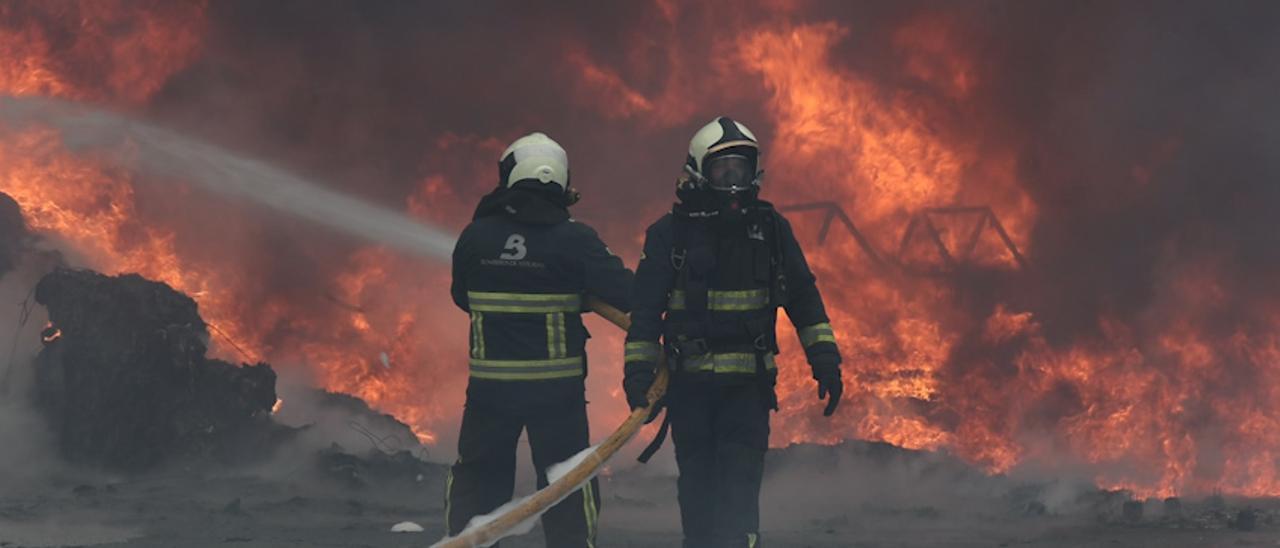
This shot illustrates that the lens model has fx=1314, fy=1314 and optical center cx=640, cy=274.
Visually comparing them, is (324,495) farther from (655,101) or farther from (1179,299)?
(1179,299)

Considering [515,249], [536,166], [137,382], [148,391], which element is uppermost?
[137,382]

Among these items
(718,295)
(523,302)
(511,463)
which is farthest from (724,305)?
(511,463)

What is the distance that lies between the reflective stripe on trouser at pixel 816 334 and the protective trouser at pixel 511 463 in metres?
1.45

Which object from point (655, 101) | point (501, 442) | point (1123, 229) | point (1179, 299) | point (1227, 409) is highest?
point (655, 101)

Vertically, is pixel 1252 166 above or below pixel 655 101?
below

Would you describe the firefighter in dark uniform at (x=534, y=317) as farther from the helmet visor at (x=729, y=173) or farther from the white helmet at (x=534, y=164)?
the helmet visor at (x=729, y=173)

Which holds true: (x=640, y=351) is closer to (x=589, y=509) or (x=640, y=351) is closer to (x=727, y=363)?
(x=727, y=363)

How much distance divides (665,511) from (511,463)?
8487 millimetres

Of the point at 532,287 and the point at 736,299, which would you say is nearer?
the point at 736,299

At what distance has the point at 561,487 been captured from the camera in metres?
7.83

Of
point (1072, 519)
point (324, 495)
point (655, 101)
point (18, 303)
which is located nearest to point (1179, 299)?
point (1072, 519)

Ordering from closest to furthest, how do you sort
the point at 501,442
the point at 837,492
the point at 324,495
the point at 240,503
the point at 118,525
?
the point at 501,442 < the point at 118,525 < the point at 240,503 < the point at 324,495 < the point at 837,492

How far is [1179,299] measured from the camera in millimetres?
20328

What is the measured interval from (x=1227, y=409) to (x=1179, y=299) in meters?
1.88
